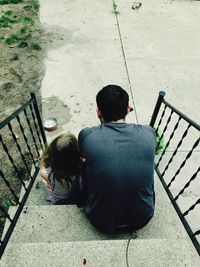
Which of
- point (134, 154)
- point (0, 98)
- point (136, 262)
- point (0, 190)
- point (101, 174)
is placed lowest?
point (0, 190)

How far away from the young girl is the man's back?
375mm

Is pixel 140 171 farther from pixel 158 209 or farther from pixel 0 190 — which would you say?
pixel 0 190

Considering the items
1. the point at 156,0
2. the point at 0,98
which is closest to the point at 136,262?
the point at 0,98

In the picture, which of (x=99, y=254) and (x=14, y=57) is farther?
(x=14, y=57)

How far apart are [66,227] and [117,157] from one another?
3.16 ft

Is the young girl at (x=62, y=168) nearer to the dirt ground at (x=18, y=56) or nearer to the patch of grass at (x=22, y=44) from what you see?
the dirt ground at (x=18, y=56)

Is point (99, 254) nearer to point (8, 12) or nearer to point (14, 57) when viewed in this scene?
point (14, 57)

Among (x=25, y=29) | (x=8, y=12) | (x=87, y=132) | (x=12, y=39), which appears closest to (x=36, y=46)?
(x=12, y=39)

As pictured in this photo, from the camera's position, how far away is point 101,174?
78.7 inches

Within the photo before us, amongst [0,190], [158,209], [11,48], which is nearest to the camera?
[158,209]

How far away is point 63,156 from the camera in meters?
2.56

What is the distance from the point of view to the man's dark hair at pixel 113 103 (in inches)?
80.4

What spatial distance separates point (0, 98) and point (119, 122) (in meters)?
2.97

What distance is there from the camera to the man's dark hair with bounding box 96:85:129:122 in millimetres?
2043
